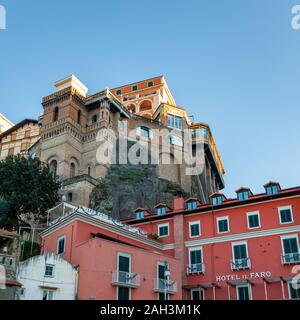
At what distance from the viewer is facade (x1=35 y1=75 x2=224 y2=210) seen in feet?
182

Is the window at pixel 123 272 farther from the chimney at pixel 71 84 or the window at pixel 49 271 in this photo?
the chimney at pixel 71 84

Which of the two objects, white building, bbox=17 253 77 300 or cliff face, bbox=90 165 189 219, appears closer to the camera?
white building, bbox=17 253 77 300

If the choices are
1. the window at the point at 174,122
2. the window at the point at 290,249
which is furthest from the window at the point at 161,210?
the window at the point at 174,122

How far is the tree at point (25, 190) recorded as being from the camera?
1645 inches

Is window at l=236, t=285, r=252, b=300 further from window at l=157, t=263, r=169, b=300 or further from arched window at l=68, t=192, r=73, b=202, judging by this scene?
arched window at l=68, t=192, r=73, b=202

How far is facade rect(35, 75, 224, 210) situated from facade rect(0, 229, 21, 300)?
25.8 m

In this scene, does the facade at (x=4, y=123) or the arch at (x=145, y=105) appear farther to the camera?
the facade at (x=4, y=123)

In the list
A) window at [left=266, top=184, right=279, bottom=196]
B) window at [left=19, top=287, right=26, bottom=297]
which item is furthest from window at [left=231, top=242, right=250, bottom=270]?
window at [left=19, top=287, right=26, bottom=297]

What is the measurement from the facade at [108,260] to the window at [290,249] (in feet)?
29.5

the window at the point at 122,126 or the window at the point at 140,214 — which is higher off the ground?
the window at the point at 122,126

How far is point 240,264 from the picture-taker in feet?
114

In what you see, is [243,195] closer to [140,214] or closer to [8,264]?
[140,214]

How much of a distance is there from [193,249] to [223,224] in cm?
372

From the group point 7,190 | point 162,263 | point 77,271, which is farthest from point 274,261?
point 7,190
